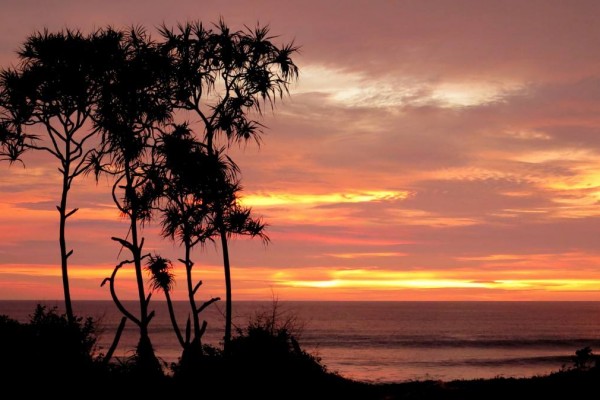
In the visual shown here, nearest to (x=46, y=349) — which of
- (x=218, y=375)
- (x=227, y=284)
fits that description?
(x=218, y=375)

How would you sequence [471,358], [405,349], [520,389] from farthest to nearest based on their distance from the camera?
[405,349]
[471,358]
[520,389]

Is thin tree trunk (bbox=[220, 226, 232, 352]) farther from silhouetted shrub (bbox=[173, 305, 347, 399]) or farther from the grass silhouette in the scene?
silhouetted shrub (bbox=[173, 305, 347, 399])

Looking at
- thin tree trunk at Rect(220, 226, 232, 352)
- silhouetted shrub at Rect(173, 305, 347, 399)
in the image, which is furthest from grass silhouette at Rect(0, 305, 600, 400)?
thin tree trunk at Rect(220, 226, 232, 352)

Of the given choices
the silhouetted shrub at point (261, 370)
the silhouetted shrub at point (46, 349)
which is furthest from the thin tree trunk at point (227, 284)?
the silhouetted shrub at point (46, 349)

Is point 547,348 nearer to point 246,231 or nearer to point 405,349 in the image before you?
point 405,349

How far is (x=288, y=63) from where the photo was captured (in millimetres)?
21797

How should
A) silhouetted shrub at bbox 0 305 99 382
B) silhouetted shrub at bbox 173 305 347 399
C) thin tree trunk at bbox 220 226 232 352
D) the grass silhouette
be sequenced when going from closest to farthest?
the grass silhouette → silhouetted shrub at bbox 0 305 99 382 → silhouetted shrub at bbox 173 305 347 399 → thin tree trunk at bbox 220 226 232 352

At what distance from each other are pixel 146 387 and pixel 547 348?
75253 millimetres

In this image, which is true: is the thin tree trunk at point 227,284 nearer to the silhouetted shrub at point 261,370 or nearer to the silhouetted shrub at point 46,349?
the silhouetted shrub at point 261,370

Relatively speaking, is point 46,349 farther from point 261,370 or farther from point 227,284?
point 261,370

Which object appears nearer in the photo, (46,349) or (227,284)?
(46,349)

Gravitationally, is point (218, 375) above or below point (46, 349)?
below

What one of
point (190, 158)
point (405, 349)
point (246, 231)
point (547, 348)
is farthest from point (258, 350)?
point (547, 348)

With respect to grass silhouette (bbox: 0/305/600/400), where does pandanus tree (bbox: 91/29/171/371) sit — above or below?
above
